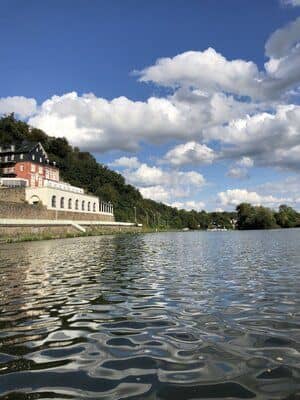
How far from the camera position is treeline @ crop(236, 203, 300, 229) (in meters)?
175

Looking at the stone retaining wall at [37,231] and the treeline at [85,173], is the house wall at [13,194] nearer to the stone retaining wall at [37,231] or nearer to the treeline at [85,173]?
the stone retaining wall at [37,231]

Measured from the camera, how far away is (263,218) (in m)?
174

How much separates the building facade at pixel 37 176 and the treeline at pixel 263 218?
86917mm

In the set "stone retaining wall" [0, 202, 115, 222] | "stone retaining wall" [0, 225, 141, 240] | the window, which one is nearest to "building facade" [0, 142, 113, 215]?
the window

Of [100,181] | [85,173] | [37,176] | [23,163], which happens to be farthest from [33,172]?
[100,181]

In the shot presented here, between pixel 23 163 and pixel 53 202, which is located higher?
pixel 23 163

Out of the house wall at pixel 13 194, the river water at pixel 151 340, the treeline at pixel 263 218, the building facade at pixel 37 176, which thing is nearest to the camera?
the river water at pixel 151 340

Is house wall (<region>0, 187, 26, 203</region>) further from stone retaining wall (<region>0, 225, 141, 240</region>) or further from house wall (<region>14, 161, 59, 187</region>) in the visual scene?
house wall (<region>14, 161, 59, 187</region>)

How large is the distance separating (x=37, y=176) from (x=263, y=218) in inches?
4139

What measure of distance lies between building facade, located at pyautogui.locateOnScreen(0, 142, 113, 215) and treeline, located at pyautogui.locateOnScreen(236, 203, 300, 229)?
86917 mm

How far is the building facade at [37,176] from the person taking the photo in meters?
92.6

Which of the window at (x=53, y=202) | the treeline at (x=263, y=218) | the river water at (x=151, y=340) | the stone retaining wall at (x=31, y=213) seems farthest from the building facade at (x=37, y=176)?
the treeline at (x=263, y=218)

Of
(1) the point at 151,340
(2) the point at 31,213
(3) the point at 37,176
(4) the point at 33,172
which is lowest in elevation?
(1) the point at 151,340

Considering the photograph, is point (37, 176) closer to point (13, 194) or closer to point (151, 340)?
point (13, 194)
